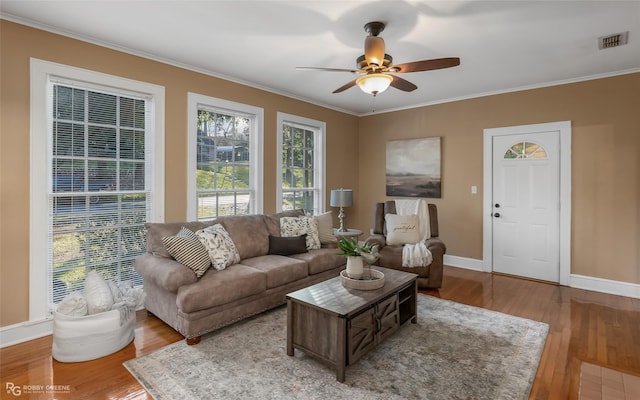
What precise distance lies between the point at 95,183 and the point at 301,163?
2898 mm

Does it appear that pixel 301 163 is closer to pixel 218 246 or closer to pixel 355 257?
pixel 218 246

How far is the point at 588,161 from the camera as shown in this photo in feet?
13.3

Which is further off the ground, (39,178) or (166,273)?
(39,178)

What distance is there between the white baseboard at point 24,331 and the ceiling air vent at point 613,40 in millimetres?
5652

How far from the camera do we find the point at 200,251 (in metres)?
2.93

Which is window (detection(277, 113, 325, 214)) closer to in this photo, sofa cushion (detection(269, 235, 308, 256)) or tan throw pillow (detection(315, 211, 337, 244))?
tan throw pillow (detection(315, 211, 337, 244))

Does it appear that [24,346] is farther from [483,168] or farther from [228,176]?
[483,168]

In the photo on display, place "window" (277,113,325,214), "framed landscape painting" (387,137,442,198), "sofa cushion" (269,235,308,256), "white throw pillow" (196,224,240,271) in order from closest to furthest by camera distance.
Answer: "white throw pillow" (196,224,240,271) → "sofa cushion" (269,235,308,256) → "window" (277,113,325,214) → "framed landscape painting" (387,137,442,198)

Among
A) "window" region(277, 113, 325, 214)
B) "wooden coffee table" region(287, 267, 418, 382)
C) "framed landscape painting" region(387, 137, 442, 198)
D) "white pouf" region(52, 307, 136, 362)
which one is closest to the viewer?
"wooden coffee table" region(287, 267, 418, 382)

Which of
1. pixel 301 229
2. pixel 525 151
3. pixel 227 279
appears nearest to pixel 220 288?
pixel 227 279

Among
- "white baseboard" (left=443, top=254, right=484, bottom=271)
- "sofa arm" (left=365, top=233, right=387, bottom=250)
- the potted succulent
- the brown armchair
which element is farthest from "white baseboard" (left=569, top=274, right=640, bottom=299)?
the potted succulent

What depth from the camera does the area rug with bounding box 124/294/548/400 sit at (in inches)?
80.2

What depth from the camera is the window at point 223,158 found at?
3.79 meters

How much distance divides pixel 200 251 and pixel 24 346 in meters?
1.54
